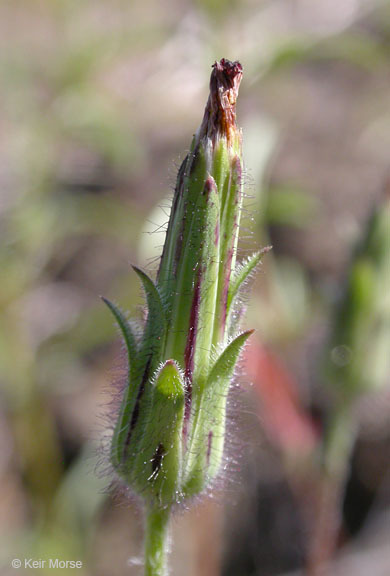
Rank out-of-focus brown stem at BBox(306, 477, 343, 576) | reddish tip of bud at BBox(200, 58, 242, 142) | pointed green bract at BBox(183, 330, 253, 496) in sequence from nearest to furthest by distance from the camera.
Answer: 1. reddish tip of bud at BBox(200, 58, 242, 142)
2. pointed green bract at BBox(183, 330, 253, 496)
3. out-of-focus brown stem at BBox(306, 477, 343, 576)

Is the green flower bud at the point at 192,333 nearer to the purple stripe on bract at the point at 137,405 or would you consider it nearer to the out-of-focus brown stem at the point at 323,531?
the purple stripe on bract at the point at 137,405

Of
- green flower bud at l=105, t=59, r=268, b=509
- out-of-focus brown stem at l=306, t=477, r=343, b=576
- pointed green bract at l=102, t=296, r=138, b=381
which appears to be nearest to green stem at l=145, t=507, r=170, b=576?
green flower bud at l=105, t=59, r=268, b=509

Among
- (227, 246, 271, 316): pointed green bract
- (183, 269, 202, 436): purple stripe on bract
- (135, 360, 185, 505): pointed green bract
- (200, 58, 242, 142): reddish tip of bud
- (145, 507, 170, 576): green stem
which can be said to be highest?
(200, 58, 242, 142): reddish tip of bud

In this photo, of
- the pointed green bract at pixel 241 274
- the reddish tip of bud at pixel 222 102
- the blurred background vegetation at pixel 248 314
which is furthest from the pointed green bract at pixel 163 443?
the blurred background vegetation at pixel 248 314

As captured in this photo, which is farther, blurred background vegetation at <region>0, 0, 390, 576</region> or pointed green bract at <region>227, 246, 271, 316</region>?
blurred background vegetation at <region>0, 0, 390, 576</region>

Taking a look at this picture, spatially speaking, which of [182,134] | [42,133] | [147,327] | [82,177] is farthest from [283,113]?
[147,327]

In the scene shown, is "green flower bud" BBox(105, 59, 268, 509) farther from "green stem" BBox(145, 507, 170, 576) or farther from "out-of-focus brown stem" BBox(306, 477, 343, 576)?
"out-of-focus brown stem" BBox(306, 477, 343, 576)
